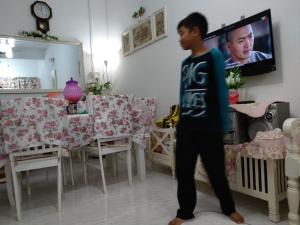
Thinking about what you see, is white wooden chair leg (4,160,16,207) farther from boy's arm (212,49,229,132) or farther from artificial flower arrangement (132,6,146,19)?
artificial flower arrangement (132,6,146,19)

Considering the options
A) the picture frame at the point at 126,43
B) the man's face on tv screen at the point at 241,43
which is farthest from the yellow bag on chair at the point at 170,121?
the picture frame at the point at 126,43

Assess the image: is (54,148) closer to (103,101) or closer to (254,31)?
(103,101)

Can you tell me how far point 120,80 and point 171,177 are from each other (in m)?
2.33

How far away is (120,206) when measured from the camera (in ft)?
6.75

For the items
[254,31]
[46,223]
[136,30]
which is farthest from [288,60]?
[136,30]

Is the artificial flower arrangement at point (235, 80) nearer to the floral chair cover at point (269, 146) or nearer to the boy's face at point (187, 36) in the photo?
the floral chair cover at point (269, 146)

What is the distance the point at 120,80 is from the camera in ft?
15.0

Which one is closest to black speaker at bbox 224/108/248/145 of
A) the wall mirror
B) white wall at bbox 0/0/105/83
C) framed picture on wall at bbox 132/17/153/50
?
framed picture on wall at bbox 132/17/153/50

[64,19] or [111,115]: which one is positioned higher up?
[64,19]

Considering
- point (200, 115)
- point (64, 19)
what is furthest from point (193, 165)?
point (64, 19)

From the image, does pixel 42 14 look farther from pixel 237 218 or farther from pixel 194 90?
pixel 237 218

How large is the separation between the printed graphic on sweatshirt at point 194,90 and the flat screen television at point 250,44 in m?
0.99

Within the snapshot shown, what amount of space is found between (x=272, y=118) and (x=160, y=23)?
222 cm

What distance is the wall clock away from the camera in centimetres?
402
